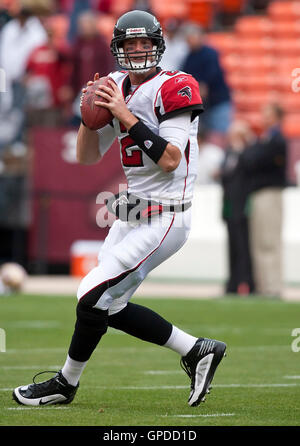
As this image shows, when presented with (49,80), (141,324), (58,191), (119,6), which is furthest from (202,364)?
(119,6)

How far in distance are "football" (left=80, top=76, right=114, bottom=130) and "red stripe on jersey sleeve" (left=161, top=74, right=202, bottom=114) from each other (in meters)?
0.27

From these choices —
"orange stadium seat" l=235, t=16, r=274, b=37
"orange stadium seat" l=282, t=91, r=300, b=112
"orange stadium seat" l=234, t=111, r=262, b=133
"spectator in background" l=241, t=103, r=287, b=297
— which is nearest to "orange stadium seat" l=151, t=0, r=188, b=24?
"orange stadium seat" l=235, t=16, r=274, b=37

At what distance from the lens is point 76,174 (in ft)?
41.9

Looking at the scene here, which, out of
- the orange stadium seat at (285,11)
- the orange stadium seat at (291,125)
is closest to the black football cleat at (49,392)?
the orange stadium seat at (291,125)

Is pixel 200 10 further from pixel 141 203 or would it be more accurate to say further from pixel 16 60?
pixel 141 203

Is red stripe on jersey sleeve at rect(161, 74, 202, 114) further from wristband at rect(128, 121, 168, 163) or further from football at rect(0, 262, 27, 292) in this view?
football at rect(0, 262, 27, 292)

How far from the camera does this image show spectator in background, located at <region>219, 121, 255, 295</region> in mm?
11172

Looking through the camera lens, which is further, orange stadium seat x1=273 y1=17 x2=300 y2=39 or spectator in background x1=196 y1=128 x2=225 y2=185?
orange stadium seat x1=273 y1=17 x2=300 y2=39

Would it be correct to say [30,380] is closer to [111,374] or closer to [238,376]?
[111,374]

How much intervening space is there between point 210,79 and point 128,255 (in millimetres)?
8541

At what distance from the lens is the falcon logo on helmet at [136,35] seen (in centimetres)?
476

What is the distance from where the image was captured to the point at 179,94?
464 cm

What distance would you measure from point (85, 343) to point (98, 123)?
3.39ft
